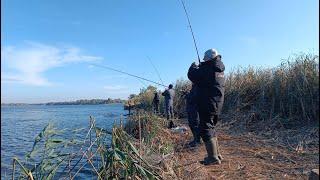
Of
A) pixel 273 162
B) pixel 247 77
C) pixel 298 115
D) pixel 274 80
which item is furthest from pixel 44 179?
pixel 247 77

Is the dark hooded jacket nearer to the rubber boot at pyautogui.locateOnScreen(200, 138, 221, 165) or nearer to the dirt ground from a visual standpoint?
the rubber boot at pyautogui.locateOnScreen(200, 138, 221, 165)

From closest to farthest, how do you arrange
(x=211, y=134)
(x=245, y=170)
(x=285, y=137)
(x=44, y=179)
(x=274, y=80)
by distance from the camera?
1. (x=44, y=179)
2. (x=245, y=170)
3. (x=211, y=134)
4. (x=285, y=137)
5. (x=274, y=80)

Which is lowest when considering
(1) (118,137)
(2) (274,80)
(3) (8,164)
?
(3) (8,164)

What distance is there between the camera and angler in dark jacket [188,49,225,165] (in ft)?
19.6

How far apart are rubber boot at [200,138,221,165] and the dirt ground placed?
0.12 metres

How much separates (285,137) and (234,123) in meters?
2.93

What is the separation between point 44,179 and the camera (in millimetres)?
4133

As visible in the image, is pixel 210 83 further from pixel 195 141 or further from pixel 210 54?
pixel 195 141

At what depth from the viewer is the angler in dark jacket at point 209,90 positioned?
235 inches

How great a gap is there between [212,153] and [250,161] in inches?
28.6

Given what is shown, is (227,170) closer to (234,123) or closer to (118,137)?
(118,137)

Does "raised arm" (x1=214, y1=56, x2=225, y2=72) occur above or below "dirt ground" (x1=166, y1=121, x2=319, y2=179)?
above

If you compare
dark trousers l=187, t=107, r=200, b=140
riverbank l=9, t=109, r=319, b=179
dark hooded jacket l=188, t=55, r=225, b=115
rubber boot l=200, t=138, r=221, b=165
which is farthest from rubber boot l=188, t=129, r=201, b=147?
dark hooded jacket l=188, t=55, r=225, b=115

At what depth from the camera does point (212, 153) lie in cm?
614
